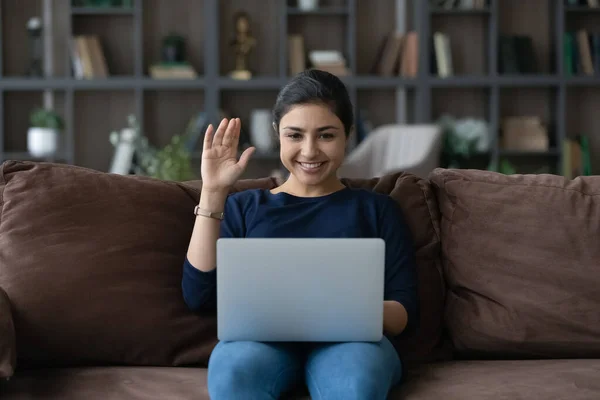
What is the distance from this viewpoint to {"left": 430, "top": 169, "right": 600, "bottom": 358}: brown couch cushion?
183 cm

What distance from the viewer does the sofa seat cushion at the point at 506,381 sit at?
Answer: 1576mm

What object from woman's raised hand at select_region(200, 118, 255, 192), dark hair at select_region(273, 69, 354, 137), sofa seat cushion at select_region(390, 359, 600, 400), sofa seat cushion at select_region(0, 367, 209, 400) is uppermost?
dark hair at select_region(273, 69, 354, 137)

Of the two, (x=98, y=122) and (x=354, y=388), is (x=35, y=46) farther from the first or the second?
(x=354, y=388)

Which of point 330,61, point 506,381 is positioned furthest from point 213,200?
point 330,61

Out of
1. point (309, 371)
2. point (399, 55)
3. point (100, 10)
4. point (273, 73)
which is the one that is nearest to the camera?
point (309, 371)

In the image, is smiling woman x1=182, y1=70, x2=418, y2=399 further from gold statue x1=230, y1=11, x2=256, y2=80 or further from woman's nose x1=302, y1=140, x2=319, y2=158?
gold statue x1=230, y1=11, x2=256, y2=80

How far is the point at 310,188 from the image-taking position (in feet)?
6.23

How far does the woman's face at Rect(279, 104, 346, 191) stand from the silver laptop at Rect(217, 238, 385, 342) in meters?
0.41

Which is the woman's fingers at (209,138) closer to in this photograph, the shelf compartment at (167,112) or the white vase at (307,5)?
the white vase at (307,5)

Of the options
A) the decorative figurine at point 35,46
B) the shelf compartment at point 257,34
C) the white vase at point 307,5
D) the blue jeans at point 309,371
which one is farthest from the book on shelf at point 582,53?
the blue jeans at point 309,371

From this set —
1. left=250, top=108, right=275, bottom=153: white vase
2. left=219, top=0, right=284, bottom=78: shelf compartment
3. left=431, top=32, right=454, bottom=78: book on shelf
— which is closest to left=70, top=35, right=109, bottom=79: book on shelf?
left=219, top=0, right=284, bottom=78: shelf compartment

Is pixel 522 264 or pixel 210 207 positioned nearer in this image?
pixel 210 207

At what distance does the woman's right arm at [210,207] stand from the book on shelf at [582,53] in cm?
455

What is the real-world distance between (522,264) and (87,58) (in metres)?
4.31
